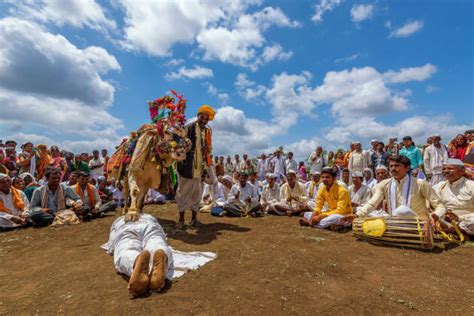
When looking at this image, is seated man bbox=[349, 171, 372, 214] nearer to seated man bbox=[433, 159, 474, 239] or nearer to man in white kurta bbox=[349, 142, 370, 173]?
seated man bbox=[433, 159, 474, 239]

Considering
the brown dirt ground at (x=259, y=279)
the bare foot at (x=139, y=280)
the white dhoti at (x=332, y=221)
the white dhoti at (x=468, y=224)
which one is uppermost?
the white dhoti at (x=468, y=224)

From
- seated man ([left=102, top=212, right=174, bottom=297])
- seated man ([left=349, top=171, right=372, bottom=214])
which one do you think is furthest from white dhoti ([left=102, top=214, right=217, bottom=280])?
seated man ([left=349, top=171, right=372, bottom=214])

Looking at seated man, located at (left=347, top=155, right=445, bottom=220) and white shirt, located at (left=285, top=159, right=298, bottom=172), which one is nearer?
seated man, located at (left=347, top=155, right=445, bottom=220)

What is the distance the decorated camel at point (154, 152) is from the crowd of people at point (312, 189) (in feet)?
7.72

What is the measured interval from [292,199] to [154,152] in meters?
4.58

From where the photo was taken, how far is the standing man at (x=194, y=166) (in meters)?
6.07

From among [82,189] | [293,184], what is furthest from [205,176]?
[82,189]

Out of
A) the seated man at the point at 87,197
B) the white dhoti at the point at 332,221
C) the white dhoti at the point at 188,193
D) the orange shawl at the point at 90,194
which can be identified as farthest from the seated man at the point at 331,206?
the orange shawl at the point at 90,194

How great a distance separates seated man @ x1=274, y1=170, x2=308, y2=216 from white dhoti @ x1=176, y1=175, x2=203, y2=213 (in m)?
3.07

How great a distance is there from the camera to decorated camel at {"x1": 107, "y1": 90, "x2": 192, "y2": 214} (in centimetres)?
550

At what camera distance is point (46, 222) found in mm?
6895

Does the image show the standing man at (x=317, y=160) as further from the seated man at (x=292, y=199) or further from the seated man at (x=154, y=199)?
the seated man at (x=154, y=199)

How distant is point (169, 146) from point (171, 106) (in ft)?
2.95

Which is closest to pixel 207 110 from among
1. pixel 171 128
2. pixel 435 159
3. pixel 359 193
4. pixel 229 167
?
pixel 171 128
